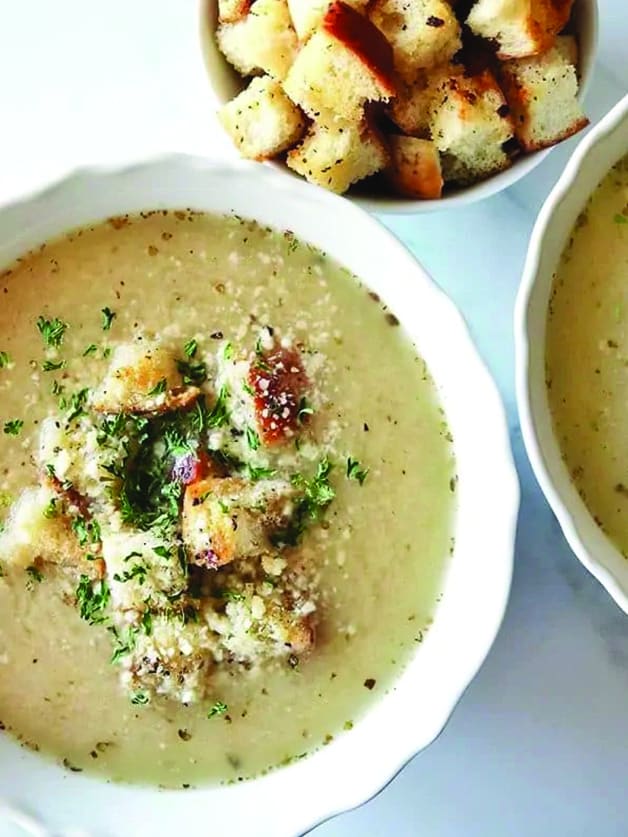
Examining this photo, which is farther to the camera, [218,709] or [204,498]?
[218,709]

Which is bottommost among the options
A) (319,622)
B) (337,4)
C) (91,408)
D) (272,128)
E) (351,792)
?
(351,792)

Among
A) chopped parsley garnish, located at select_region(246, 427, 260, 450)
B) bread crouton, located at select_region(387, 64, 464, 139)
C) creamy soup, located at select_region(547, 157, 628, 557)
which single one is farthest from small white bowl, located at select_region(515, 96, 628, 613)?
chopped parsley garnish, located at select_region(246, 427, 260, 450)

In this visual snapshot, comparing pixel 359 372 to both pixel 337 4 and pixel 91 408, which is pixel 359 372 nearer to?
pixel 91 408

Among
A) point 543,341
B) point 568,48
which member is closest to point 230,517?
point 543,341

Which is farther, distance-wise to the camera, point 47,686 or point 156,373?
point 47,686

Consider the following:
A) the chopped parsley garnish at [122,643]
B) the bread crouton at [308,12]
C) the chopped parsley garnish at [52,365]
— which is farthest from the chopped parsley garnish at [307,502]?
the bread crouton at [308,12]

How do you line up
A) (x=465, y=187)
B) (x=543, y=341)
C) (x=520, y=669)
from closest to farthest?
(x=543, y=341)
(x=465, y=187)
(x=520, y=669)

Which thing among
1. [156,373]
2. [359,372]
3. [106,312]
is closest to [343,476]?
[359,372]

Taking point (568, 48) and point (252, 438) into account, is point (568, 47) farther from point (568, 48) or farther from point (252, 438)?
point (252, 438)
